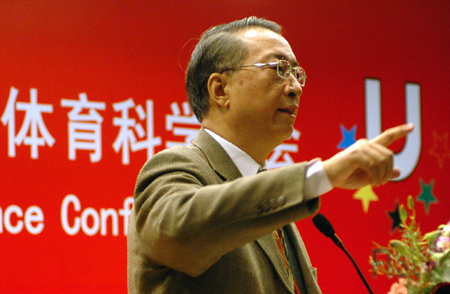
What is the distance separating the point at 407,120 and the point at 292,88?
2.47 m

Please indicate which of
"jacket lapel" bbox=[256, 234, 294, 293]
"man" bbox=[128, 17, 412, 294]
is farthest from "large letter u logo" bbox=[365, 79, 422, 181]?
"jacket lapel" bbox=[256, 234, 294, 293]

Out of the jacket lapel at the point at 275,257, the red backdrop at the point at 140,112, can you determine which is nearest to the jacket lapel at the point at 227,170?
the jacket lapel at the point at 275,257

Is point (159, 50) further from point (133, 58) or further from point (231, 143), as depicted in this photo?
point (231, 143)

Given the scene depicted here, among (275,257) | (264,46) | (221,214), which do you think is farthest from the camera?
(264,46)

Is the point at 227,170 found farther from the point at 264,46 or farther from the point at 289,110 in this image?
the point at 264,46

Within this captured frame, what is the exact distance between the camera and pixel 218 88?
1718 millimetres

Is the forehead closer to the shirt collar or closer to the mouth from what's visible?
the mouth

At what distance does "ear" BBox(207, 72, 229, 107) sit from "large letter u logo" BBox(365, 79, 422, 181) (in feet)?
7.33

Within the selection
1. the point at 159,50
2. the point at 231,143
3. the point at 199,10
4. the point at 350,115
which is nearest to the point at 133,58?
the point at 159,50

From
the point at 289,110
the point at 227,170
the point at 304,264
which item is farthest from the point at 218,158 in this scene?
the point at 304,264

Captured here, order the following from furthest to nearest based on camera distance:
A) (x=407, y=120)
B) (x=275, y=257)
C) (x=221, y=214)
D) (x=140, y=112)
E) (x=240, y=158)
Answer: (x=407, y=120) → (x=140, y=112) → (x=240, y=158) → (x=275, y=257) → (x=221, y=214)

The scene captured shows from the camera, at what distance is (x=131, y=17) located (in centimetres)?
323

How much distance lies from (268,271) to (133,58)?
2.05m

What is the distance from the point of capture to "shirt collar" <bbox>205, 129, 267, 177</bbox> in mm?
1592
